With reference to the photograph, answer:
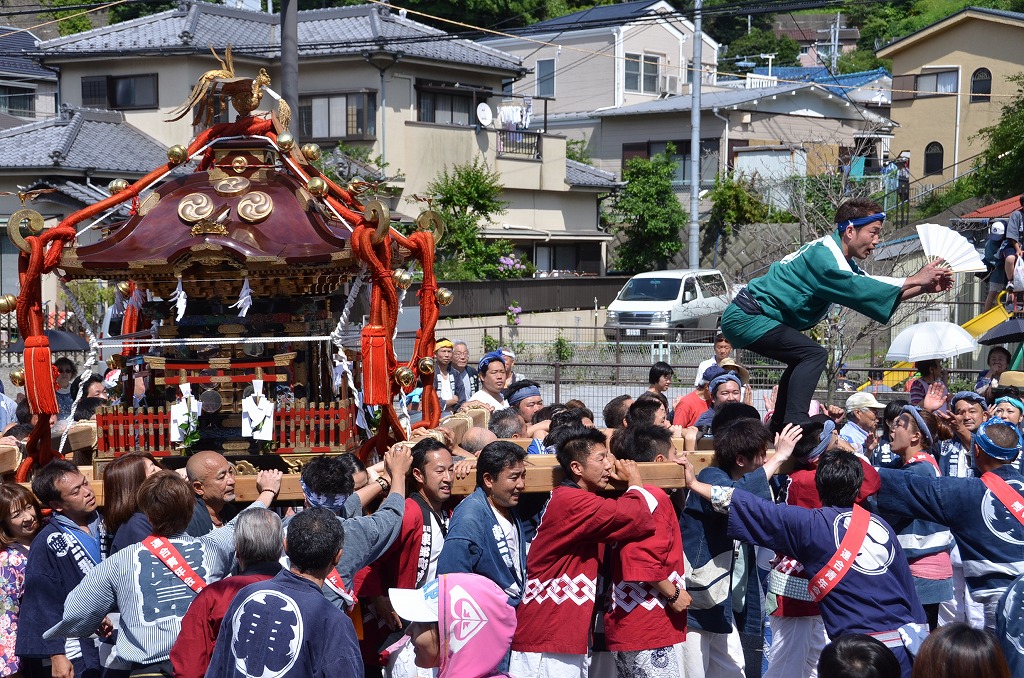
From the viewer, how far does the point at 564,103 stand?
38.6 meters

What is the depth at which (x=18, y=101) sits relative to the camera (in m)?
33.2

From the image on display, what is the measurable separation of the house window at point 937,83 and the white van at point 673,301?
10.7 meters

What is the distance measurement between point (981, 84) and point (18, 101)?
28.2m

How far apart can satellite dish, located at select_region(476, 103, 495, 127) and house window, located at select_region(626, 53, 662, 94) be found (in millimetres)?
10272

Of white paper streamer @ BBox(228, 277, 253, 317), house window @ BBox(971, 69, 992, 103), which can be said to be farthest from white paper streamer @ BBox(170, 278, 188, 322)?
house window @ BBox(971, 69, 992, 103)

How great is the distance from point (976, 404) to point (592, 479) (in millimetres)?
3354

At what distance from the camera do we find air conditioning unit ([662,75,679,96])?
39.4 metres

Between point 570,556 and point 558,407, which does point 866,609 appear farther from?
point 558,407

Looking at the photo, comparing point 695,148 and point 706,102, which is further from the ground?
point 706,102

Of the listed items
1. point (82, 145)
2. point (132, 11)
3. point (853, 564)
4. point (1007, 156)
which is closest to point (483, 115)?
point (82, 145)

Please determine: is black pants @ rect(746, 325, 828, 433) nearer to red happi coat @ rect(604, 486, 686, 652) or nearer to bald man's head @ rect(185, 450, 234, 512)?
red happi coat @ rect(604, 486, 686, 652)

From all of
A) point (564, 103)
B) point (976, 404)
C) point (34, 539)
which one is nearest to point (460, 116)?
point (564, 103)

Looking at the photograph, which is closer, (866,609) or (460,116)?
(866,609)

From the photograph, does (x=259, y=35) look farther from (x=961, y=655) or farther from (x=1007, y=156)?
(x=961, y=655)
